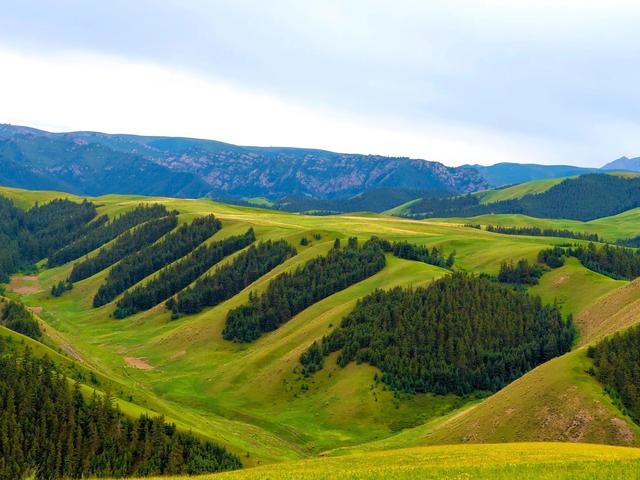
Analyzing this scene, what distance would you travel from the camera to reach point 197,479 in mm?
Result: 42906

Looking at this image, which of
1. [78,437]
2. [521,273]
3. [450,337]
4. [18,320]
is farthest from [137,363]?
[521,273]

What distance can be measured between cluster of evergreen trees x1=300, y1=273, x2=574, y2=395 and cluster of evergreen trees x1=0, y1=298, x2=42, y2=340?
6491 cm

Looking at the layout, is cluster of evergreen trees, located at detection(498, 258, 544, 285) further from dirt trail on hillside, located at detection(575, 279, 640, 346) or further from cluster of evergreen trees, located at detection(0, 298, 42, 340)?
cluster of evergreen trees, located at detection(0, 298, 42, 340)

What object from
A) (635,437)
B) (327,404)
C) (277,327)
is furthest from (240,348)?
(635,437)

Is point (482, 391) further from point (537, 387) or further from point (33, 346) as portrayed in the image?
point (33, 346)

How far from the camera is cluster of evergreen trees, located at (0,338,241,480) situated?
7406cm

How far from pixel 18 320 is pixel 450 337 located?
105 metres

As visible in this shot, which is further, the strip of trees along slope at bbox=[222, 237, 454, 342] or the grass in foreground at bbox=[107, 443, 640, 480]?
the strip of trees along slope at bbox=[222, 237, 454, 342]

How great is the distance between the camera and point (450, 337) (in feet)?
462

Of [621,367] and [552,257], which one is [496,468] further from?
[552,257]

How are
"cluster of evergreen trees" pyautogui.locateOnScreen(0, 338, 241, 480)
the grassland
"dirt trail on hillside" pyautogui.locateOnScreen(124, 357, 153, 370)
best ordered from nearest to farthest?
"cluster of evergreen trees" pyautogui.locateOnScreen(0, 338, 241, 480), the grassland, "dirt trail on hillside" pyautogui.locateOnScreen(124, 357, 153, 370)

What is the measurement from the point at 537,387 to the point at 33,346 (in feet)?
276

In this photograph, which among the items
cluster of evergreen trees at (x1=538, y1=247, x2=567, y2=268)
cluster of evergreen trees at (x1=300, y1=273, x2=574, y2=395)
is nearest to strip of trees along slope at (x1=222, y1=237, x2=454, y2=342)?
cluster of evergreen trees at (x1=300, y1=273, x2=574, y2=395)

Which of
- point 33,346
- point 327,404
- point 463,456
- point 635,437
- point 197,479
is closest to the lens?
point 197,479
